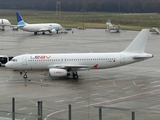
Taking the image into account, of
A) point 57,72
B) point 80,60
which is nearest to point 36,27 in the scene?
point 80,60

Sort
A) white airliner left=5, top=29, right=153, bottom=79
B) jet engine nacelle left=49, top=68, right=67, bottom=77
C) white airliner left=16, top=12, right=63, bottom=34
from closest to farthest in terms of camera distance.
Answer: jet engine nacelle left=49, top=68, right=67, bottom=77, white airliner left=5, top=29, right=153, bottom=79, white airliner left=16, top=12, right=63, bottom=34

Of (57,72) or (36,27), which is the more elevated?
(57,72)

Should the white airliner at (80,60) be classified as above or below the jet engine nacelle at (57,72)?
above

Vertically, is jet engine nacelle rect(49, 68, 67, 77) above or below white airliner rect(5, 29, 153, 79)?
below

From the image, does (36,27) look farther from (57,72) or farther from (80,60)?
(57,72)

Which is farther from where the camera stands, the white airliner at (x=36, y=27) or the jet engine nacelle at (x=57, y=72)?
the white airliner at (x=36, y=27)

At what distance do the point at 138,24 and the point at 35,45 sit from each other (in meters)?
74.7

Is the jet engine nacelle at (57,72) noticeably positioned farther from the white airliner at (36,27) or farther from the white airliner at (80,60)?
the white airliner at (36,27)

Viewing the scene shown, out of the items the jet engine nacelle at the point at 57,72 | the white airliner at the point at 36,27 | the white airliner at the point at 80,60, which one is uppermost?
the white airliner at the point at 80,60

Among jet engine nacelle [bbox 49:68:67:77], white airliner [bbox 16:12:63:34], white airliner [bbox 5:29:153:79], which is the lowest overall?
white airliner [bbox 16:12:63:34]

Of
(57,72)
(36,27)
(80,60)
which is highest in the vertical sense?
(80,60)

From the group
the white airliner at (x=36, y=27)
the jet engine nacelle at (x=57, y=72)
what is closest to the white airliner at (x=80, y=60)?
the jet engine nacelle at (x=57, y=72)

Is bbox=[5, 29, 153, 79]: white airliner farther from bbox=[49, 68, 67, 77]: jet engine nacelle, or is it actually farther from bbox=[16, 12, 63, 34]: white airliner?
bbox=[16, 12, 63, 34]: white airliner

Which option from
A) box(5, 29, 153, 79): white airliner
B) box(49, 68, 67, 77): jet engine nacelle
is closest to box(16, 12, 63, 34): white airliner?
box(5, 29, 153, 79): white airliner
